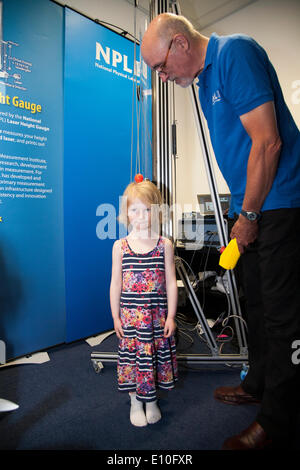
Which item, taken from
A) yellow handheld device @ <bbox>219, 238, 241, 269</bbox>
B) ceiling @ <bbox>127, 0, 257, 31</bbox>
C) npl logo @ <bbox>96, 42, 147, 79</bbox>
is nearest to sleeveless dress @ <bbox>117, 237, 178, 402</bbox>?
yellow handheld device @ <bbox>219, 238, 241, 269</bbox>

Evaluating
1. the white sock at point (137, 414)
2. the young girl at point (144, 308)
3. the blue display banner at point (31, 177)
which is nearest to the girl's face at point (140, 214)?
the young girl at point (144, 308)

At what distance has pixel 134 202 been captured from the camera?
1.18 meters

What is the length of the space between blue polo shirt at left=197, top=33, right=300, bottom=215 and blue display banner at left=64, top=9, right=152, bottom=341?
1004 millimetres

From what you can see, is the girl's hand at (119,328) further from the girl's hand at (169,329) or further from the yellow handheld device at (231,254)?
the yellow handheld device at (231,254)

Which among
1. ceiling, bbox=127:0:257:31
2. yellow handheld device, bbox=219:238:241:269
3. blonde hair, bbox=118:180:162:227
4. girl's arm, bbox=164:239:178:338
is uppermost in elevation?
ceiling, bbox=127:0:257:31

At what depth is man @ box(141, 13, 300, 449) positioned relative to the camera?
0.79 meters

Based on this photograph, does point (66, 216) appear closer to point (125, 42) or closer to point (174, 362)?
point (174, 362)

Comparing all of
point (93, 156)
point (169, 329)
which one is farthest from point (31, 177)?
point (169, 329)

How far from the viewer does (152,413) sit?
3.54 ft

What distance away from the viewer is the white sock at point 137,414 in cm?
106

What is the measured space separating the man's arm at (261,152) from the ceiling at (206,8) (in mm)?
2460

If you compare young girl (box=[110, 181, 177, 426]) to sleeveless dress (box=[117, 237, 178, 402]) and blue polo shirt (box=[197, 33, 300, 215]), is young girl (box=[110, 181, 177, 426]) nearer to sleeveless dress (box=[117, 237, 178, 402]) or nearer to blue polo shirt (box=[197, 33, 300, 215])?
sleeveless dress (box=[117, 237, 178, 402])

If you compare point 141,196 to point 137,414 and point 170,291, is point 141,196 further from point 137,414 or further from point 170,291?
point 137,414

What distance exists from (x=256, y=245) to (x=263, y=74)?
0.55 m
